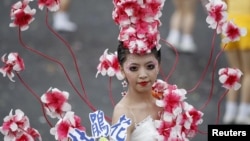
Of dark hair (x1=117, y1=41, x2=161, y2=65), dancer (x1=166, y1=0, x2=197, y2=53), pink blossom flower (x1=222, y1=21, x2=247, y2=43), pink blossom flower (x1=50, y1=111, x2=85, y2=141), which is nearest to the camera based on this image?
pink blossom flower (x1=50, y1=111, x2=85, y2=141)

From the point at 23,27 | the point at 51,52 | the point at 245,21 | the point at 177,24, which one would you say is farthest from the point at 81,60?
the point at 23,27

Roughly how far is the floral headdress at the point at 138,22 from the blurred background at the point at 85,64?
263 cm

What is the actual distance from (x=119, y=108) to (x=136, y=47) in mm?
373

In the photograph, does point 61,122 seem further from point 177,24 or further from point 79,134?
point 177,24

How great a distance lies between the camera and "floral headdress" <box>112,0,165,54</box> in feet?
14.5

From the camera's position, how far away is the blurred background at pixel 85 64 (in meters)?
7.68

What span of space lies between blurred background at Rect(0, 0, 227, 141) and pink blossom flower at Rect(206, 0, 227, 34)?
2.61 metres

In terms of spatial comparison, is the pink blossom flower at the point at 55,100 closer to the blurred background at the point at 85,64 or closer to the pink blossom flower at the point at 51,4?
the pink blossom flower at the point at 51,4

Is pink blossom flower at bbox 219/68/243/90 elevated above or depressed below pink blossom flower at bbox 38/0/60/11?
below

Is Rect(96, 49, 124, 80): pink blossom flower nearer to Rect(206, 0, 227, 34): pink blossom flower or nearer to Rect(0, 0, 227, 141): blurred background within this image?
Rect(206, 0, 227, 34): pink blossom flower

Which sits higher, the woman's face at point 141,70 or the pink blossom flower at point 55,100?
the woman's face at point 141,70

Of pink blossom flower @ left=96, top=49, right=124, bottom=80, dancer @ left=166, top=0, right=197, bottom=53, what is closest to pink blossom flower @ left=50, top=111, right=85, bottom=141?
pink blossom flower @ left=96, top=49, right=124, bottom=80

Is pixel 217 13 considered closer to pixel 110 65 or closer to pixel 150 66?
pixel 150 66

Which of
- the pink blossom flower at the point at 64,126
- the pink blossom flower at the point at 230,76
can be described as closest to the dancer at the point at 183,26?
the pink blossom flower at the point at 230,76
